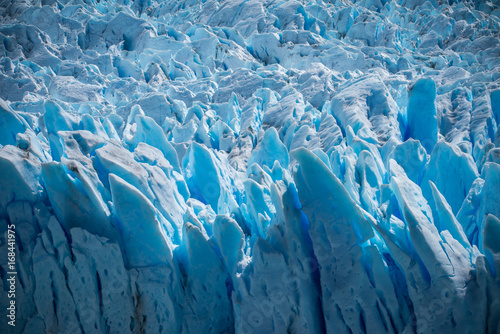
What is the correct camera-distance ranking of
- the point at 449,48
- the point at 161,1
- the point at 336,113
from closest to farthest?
the point at 336,113 → the point at 449,48 → the point at 161,1

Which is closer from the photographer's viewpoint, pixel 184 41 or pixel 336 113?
pixel 336 113

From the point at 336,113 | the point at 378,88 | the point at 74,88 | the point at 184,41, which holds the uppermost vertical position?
the point at 378,88

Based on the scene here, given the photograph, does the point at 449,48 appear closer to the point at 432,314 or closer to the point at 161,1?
the point at 432,314

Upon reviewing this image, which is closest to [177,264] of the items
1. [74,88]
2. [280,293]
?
[280,293]

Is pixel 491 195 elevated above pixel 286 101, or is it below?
above

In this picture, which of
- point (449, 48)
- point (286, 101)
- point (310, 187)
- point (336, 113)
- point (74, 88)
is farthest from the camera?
point (449, 48)

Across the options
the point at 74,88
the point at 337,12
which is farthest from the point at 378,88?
the point at 337,12

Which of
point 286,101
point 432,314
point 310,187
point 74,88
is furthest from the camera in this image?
point 74,88

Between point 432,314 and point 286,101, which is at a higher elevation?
point 432,314

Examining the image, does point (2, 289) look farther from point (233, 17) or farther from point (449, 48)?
point (233, 17)
